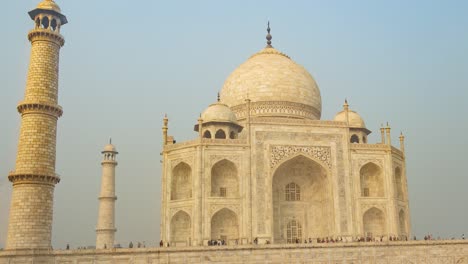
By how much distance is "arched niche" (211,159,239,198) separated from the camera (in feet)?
76.7

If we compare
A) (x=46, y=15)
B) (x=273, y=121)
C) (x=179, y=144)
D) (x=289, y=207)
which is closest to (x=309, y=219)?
(x=289, y=207)

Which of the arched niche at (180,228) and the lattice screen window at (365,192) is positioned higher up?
the lattice screen window at (365,192)

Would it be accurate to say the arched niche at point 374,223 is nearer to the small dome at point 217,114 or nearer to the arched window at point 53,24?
the small dome at point 217,114

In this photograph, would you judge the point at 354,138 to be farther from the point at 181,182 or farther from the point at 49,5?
the point at 49,5

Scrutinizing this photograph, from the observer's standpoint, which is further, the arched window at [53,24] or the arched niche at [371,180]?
the arched niche at [371,180]

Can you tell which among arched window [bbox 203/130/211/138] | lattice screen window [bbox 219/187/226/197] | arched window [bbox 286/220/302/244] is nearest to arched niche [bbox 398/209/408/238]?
arched window [bbox 286/220/302/244]

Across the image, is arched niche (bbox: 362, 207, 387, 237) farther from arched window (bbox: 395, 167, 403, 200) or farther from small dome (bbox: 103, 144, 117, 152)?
small dome (bbox: 103, 144, 117, 152)

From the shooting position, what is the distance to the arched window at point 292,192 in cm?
2502

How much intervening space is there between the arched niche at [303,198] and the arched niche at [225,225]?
1974 millimetres

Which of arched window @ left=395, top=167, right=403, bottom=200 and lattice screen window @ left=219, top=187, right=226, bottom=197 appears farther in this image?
arched window @ left=395, top=167, right=403, bottom=200

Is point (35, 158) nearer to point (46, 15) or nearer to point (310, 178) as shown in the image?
point (46, 15)

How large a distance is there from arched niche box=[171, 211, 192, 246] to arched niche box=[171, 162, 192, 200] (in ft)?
2.80

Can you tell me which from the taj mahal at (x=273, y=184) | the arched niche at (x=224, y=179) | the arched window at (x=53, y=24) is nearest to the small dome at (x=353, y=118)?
the taj mahal at (x=273, y=184)

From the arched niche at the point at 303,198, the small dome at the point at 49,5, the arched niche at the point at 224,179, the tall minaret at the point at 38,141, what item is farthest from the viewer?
the arched niche at the point at 303,198
